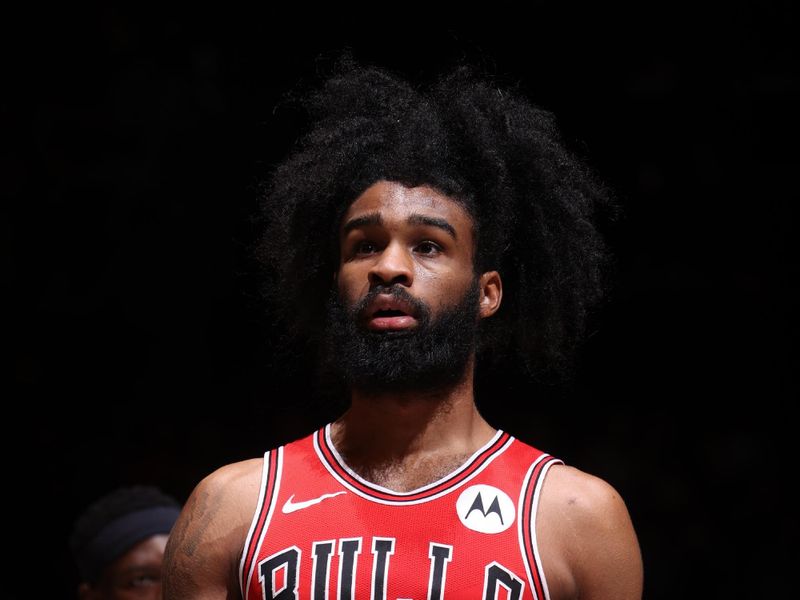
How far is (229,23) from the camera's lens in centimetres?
524

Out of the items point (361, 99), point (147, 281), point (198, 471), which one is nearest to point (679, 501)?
point (198, 471)

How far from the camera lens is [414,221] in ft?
8.65

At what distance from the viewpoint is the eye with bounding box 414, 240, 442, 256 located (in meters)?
2.65

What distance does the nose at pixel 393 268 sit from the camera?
101 inches

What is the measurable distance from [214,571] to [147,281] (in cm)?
280

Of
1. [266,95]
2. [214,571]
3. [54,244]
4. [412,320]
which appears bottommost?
[214,571]

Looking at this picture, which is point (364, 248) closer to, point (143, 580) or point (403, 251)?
point (403, 251)

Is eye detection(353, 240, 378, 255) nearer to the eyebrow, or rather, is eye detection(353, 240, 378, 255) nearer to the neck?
the eyebrow

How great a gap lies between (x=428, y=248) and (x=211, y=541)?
2.50 feet

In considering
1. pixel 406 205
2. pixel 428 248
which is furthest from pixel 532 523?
pixel 406 205

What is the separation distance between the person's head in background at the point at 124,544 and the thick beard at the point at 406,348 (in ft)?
4.41

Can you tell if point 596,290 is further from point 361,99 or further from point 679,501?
point 679,501

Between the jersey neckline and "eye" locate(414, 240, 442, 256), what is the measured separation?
0.43 meters

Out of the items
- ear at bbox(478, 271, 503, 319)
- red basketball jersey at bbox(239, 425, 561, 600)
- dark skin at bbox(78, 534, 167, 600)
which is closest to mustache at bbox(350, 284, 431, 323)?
ear at bbox(478, 271, 503, 319)
